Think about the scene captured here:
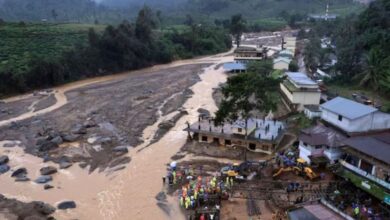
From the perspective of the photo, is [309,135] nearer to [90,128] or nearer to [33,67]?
[90,128]

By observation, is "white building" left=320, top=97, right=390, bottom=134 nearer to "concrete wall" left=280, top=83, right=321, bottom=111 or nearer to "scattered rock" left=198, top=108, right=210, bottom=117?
"concrete wall" left=280, top=83, right=321, bottom=111

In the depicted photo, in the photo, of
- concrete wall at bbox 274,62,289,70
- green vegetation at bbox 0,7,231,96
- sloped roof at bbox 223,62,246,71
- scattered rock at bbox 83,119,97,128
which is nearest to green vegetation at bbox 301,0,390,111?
concrete wall at bbox 274,62,289,70

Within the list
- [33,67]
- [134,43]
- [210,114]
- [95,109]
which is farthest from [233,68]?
[33,67]

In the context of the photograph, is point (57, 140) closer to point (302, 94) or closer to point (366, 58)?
point (302, 94)

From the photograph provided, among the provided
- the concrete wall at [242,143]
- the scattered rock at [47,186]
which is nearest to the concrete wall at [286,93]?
the concrete wall at [242,143]

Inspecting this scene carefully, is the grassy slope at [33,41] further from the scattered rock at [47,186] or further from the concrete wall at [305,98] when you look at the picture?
the concrete wall at [305,98]

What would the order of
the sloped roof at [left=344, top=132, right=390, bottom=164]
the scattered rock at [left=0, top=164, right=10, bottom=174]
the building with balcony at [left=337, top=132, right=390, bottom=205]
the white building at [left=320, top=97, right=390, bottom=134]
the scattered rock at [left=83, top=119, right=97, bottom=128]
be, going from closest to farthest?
the building with balcony at [left=337, top=132, right=390, bottom=205] < the sloped roof at [left=344, top=132, right=390, bottom=164] < the white building at [left=320, top=97, right=390, bottom=134] < the scattered rock at [left=0, top=164, right=10, bottom=174] < the scattered rock at [left=83, top=119, right=97, bottom=128]
